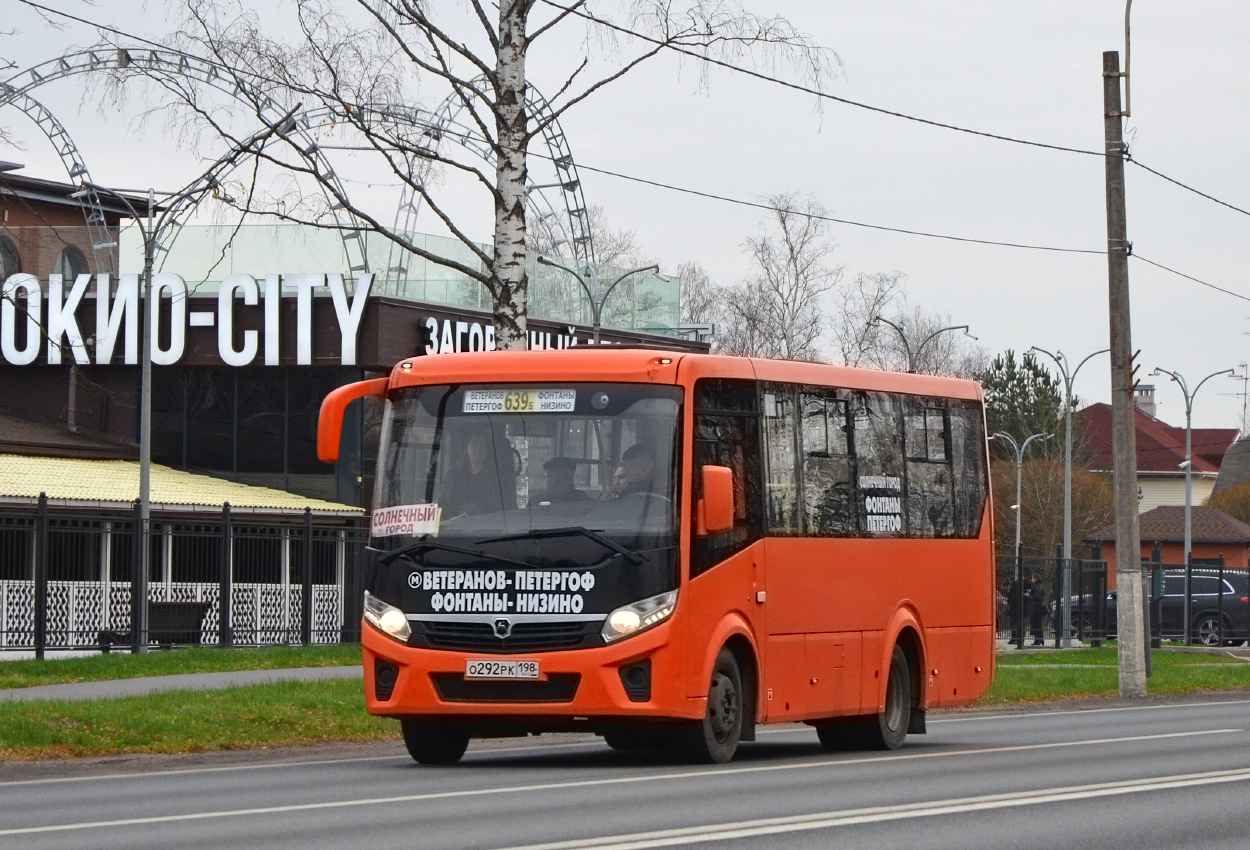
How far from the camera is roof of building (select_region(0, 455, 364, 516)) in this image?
37.2 m

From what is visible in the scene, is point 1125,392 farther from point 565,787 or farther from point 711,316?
point 711,316

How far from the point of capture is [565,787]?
12297mm

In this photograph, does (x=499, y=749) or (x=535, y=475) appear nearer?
(x=535, y=475)

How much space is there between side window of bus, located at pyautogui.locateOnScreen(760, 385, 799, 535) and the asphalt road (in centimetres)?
173

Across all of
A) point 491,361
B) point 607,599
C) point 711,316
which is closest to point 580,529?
point 607,599

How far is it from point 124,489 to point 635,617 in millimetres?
27456

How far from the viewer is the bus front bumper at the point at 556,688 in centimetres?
1348

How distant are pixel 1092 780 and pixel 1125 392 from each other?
576 inches

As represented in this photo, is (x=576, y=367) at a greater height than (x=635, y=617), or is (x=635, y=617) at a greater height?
(x=576, y=367)

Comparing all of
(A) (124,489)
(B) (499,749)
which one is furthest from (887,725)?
(A) (124,489)

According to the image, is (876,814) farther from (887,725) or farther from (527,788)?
(887,725)

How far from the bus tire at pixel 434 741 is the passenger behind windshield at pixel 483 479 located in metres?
1.55

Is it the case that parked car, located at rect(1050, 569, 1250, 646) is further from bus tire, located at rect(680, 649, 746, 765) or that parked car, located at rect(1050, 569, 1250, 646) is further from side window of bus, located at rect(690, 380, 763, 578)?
bus tire, located at rect(680, 649, 746, 765)

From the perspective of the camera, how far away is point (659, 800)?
11352 mm
